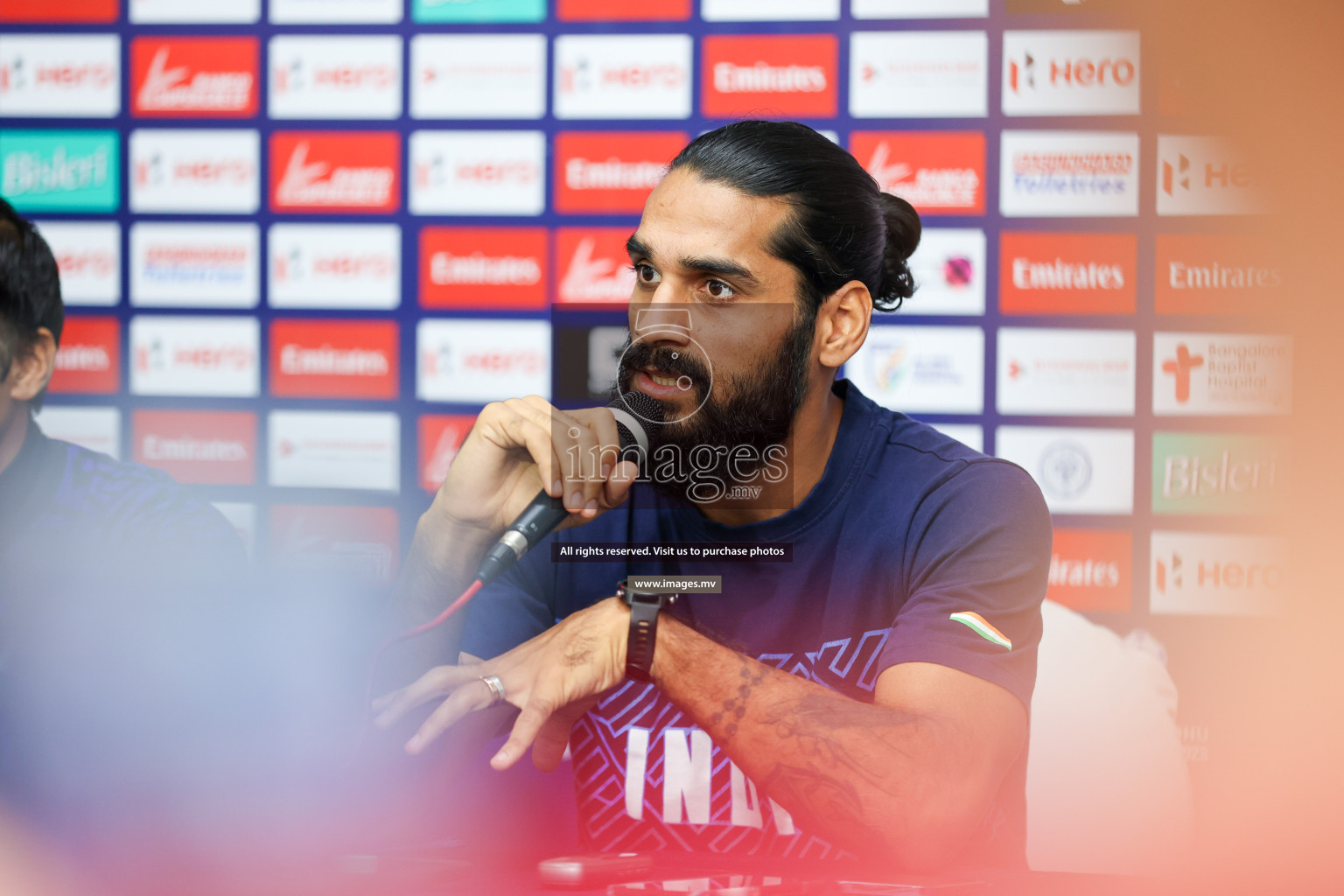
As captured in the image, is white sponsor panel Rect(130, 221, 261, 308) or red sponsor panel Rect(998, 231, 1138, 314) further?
white sponsor panel Rect(130, 221, 261, 308)

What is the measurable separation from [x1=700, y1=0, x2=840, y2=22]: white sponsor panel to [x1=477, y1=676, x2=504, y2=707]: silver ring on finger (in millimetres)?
1500

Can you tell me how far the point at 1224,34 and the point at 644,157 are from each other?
1166 millimetres

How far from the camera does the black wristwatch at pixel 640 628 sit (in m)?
0.76

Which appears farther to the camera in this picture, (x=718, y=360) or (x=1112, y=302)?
(x=1112, y=302)

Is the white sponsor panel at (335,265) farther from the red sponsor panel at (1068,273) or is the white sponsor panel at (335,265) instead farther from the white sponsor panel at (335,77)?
the red sponsor panel at (1068,273)

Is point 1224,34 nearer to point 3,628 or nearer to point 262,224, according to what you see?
point 262,224

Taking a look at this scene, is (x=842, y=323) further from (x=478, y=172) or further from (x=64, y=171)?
(x=64, y=171)

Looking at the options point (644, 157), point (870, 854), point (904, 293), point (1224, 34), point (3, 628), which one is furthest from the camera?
point (644, 157)

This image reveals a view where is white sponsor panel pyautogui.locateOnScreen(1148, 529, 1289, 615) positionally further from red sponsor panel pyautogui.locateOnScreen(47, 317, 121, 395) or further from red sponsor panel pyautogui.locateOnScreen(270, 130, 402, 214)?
red sponsor panel pyautogui.locateOnScreen(47, 317, 121, 395)

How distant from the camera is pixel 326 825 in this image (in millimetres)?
1000

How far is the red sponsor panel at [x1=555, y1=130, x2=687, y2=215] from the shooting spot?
1783 mm

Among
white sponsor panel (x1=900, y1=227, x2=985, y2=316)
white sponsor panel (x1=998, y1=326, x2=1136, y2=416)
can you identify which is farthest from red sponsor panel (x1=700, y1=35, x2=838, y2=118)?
white sponsor panel (x1=998, y1=326, x2=1136, y2=416)

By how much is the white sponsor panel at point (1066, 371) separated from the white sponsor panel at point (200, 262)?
1.65 metres

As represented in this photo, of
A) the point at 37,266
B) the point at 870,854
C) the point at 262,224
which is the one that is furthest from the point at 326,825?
the point at 262,224
